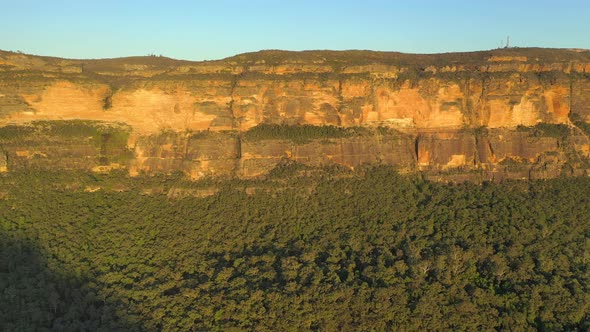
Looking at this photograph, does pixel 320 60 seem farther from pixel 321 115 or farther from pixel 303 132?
pixel 303 132

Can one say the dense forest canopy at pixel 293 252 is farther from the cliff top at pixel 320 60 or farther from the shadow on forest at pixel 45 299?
the cliff top at pixel 320 60

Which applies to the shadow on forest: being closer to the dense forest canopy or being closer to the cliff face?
the dense forest canopy

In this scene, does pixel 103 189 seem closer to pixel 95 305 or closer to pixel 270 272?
pixel 95 305

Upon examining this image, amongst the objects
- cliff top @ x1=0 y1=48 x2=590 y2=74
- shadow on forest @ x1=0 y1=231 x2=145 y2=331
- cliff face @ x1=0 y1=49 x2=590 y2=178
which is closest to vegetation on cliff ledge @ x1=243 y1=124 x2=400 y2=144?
cliff face @ x1=0 y1=49 x2=590 y2=178

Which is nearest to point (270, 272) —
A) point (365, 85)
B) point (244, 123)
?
point (244, 123)

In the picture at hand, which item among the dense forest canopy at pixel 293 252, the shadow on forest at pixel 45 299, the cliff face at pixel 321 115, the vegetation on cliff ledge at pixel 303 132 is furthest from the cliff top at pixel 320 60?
the shadow on forest at pixel 45 299

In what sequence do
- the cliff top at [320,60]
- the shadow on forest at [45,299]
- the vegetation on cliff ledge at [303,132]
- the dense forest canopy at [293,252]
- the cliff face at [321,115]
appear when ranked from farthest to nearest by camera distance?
the cliff top at [320,60]
the vegetation on cliff ledge at [303,132]
the cliff face at [321,115]
the shadow on forest at [45,299]
the dense forest canopy at [293,252]

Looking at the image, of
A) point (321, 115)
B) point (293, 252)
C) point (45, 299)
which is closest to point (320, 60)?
point (321, 115)

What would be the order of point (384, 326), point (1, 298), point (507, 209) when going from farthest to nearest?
1. point (507, 209)
2. point (1, 298)
3. point (384, 326)
